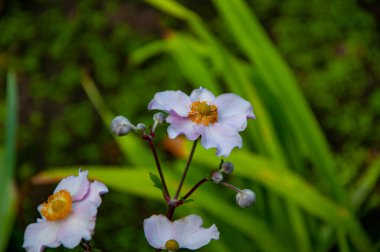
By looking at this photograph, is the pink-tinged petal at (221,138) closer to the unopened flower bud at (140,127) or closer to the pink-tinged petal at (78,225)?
the unopened flower bud at (140,127)

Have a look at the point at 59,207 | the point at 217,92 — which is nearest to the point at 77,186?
the point at 59,207

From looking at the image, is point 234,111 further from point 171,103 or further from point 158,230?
point 158,230

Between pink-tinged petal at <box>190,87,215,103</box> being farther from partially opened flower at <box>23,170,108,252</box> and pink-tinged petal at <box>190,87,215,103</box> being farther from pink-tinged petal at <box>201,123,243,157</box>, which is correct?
partially opened flower at <box>23,170,108,252</box>

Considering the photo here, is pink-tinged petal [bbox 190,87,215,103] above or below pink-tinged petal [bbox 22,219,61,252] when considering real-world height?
above

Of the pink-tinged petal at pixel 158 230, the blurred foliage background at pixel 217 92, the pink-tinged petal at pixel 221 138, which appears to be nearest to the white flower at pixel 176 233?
the pink-tinged petal at pixel 158 230

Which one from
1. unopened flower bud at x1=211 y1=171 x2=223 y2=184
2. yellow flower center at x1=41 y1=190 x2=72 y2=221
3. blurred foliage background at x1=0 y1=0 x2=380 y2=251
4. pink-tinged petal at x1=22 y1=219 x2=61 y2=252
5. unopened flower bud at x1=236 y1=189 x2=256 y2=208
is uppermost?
unopened flower bud at x1=211 y1=171 x2=223 y2=184

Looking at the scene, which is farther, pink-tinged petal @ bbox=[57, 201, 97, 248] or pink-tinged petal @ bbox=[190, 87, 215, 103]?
pink-tinged petal @ bbox=[190, 87, 215, 103]

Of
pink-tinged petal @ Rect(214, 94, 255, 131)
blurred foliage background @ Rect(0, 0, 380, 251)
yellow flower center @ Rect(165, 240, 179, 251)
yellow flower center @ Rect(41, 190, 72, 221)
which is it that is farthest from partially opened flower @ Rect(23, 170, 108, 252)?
blurred foliage background @ Rect(0, 0, 380, 251)

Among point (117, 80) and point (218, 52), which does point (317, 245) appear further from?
point (117, 80)
